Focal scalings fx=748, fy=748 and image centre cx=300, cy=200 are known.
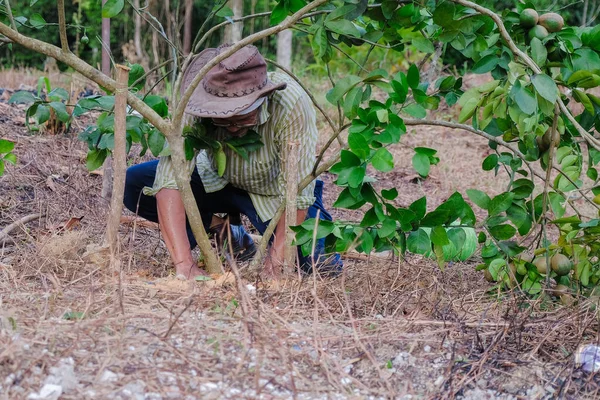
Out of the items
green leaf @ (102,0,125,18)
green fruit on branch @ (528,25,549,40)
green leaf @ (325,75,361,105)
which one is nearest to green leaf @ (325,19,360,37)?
green leaf @ (325,75,361,105)

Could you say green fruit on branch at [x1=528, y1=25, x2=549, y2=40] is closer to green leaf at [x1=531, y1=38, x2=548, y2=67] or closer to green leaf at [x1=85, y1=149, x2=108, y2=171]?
green leaf at [x1=531, y1=38, x2=548, y2=67]

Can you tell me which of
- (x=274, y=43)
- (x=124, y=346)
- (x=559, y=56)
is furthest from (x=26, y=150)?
(x=274, y=43)

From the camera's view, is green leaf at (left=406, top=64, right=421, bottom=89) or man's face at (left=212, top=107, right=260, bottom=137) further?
man's face at (left=212, top=107, right=260, bottom=137)

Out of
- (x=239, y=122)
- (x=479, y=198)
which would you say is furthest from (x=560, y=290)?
(x=239, y=122)

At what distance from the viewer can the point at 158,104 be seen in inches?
117

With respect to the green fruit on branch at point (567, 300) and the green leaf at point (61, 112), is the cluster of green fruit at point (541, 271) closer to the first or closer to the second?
the green fruit on branch at point (567, 300)

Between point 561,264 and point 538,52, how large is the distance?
83 centimetres

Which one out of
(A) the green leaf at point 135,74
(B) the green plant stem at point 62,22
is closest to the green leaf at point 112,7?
(B) the green plant stem at point 62,22

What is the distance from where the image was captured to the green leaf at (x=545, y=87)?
2.31 metres

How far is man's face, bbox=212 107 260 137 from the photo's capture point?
2943 mm

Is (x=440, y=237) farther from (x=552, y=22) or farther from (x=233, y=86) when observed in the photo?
(x=233, y=86)

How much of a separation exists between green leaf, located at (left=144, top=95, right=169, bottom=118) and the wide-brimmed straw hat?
0.11 m

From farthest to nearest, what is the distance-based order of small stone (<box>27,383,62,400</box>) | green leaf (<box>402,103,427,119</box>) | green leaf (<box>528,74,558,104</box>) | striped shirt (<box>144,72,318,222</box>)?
striped shirt (<box>144,72,318,222</box>) < green leaf (<box>402,103,427,119</box>) < green leaf (<box>528,74,558,104</box>) < small stone (<box>27,383,62,400</box>)

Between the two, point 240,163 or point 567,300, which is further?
point 240,163
